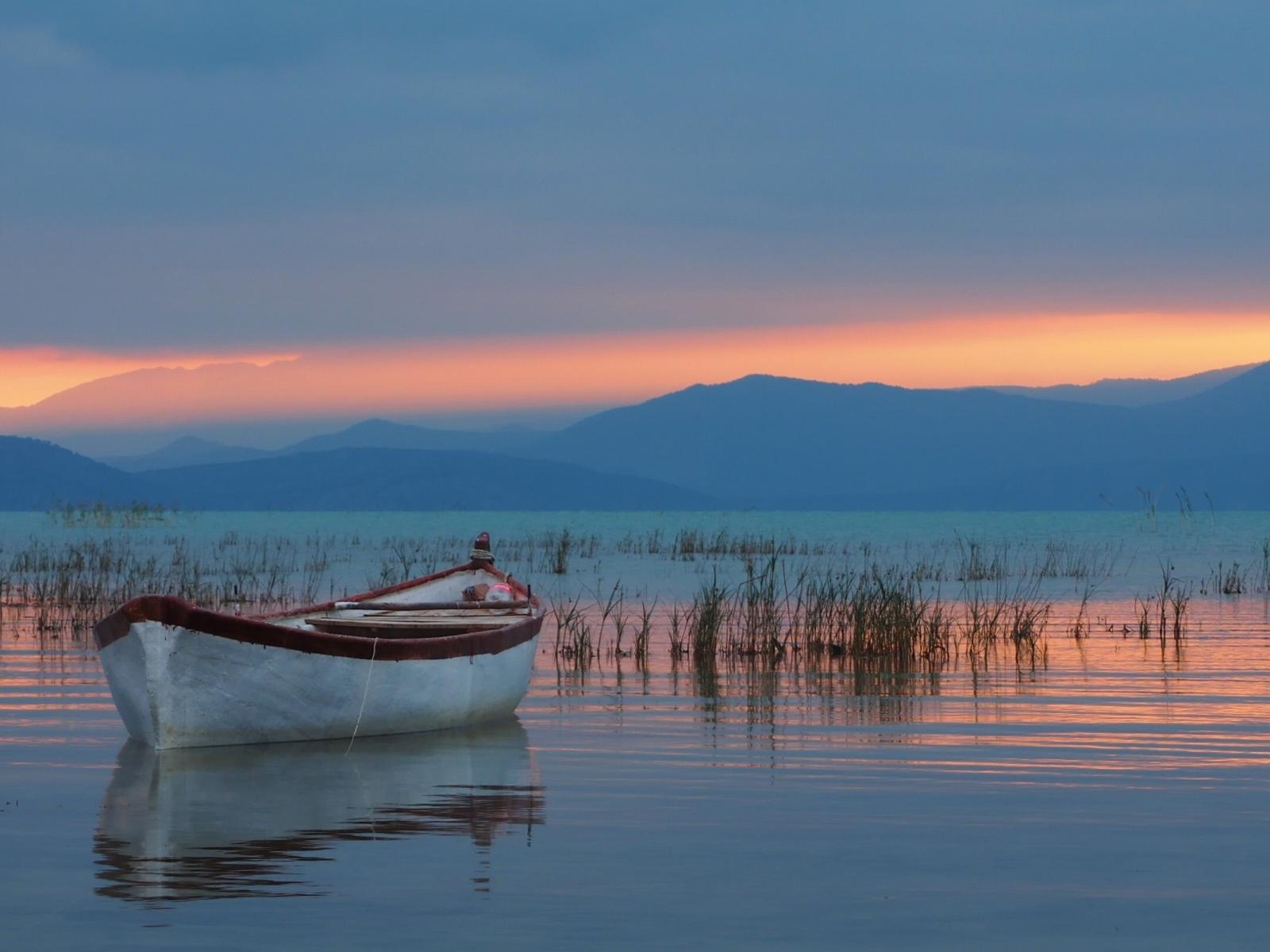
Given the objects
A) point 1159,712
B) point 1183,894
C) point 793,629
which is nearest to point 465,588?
point 793,629

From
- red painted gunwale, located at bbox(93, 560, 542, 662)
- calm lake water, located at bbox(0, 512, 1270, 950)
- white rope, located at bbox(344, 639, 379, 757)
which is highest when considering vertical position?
red painted gunwale, located at bbox(93, 560, 542, 662)

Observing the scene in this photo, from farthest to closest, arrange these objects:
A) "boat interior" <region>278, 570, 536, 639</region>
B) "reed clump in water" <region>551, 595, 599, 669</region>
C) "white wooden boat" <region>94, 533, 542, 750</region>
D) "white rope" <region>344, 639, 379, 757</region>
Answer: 1. "reed clump in water" <region>551, 595, 599, 669</region>
2. "boat interior" <region>278, 570, 536, 639</region>
3. "white rope" <region>344, 639, 379, 757</region>
4. "white wooden boat" <region>94, 533, 542, 750</region>

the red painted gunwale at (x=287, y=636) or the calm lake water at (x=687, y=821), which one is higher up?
the red painted gunwale at (x=287, y=636)

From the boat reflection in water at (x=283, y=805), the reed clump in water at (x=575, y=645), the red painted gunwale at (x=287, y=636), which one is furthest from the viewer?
the reed clump in water at (x=575, y=645)

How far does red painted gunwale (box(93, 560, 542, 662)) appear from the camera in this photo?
11.0 m

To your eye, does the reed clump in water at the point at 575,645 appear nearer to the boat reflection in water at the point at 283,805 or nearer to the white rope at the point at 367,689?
the boat reflection in water at the point at 283,805

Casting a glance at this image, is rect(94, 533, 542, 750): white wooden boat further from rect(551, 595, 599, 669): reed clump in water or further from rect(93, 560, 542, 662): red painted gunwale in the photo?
rect(551, 595, 599, 669): reed clump in water

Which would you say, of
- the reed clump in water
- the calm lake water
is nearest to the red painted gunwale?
the calm lake water

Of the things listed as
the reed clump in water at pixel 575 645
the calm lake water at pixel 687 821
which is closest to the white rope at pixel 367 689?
the calm lake water at pixel 687 821

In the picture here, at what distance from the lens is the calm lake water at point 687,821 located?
6.75 metres

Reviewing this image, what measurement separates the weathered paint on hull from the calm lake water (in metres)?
0.19

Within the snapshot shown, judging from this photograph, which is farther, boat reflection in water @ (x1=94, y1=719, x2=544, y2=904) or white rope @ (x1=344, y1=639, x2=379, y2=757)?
white rope @ (x1=344, y1=639, x2=379, y2=757)

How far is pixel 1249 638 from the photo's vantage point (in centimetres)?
1988

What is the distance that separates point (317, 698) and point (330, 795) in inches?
83.1
